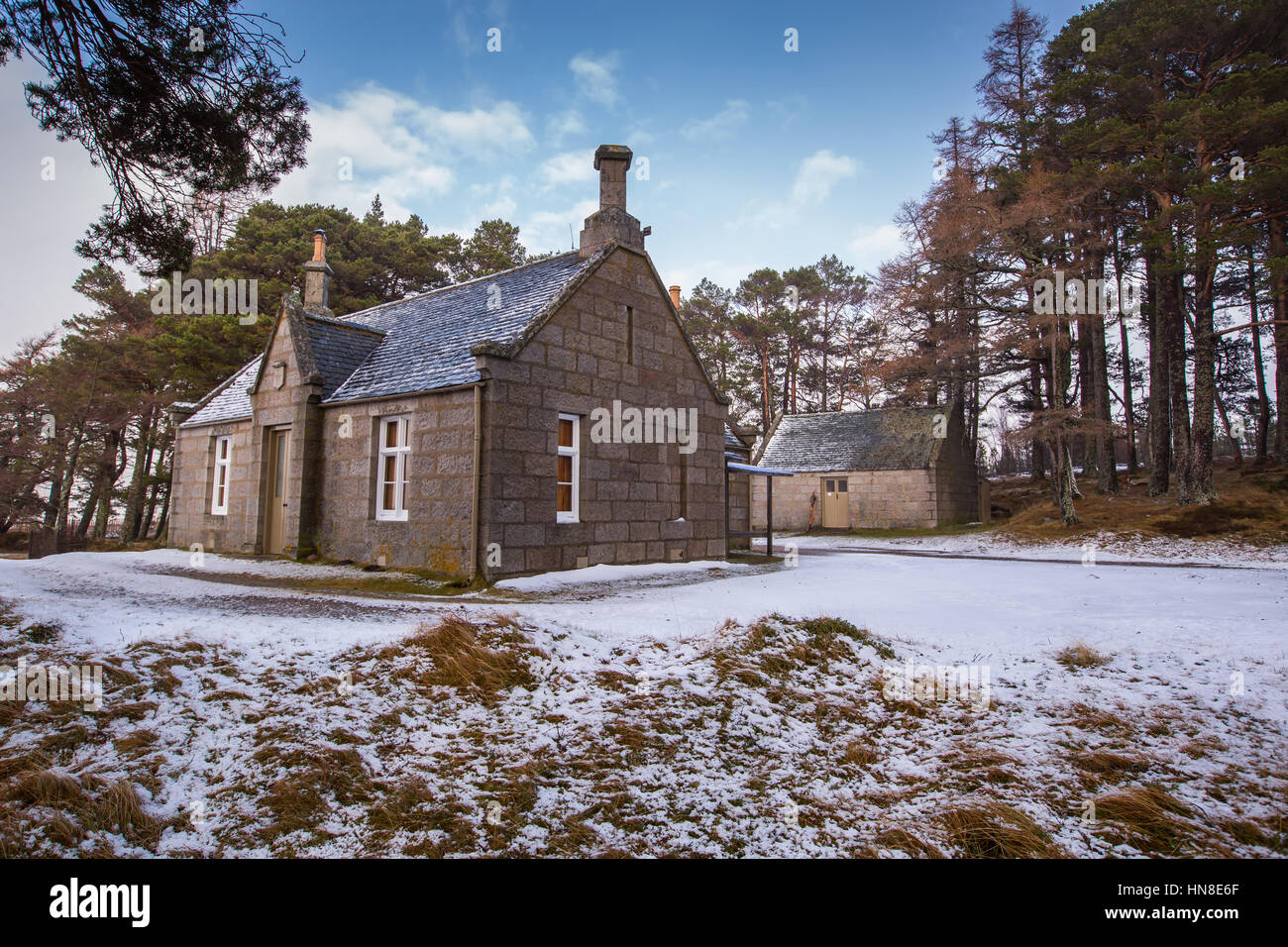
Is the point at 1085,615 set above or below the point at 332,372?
below

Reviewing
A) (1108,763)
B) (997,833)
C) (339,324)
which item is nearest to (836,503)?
(339,324)

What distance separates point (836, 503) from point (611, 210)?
22.8 metres

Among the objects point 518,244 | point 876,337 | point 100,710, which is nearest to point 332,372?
point 100,710

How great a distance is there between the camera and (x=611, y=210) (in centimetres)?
1498

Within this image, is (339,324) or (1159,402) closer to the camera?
(339,324)

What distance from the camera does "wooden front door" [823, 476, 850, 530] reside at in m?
33.4

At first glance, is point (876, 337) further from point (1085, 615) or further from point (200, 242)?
point (200, 242)

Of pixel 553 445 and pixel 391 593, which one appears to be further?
pixel 553 445

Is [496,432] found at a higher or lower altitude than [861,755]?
higher

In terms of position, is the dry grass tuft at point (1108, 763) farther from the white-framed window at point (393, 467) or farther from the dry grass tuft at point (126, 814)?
the white-framed window at point (393, 467)

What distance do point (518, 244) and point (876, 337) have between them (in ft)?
78.8

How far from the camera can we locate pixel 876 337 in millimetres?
42656

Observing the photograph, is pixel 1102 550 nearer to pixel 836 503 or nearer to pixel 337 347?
pixel 836 503
